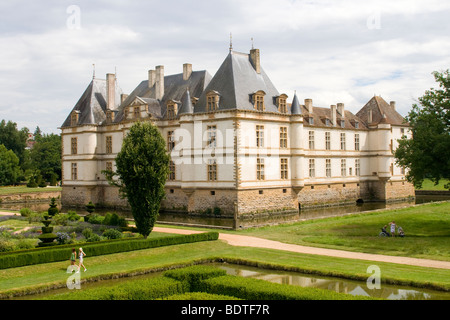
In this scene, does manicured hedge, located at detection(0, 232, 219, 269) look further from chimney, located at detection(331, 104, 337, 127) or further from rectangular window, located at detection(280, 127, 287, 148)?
chimney, located at detection(331, 104, 337, 127)

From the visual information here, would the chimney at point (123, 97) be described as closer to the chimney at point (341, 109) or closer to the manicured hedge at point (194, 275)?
the chimney at point (341, 109)

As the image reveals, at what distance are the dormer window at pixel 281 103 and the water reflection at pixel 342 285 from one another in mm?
24092

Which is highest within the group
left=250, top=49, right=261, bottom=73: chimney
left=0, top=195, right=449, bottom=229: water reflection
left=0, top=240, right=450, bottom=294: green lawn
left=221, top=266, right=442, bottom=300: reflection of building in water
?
left=250, top=49, right=261, bottom=73: chimney

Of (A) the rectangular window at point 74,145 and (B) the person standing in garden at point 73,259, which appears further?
(A) the rectangular window at point 74,145

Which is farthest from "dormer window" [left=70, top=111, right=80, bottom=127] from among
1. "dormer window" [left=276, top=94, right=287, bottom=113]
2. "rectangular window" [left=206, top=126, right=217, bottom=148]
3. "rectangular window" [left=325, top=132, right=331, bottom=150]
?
"rectangular window" [left=325, top=132, right=331, bottom=150]

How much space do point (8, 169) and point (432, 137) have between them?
68381 mm

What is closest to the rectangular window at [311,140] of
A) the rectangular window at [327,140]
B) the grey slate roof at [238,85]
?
the rectangular window at [327,140]

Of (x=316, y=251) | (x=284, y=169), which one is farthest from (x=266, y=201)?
(x=316, y=251)

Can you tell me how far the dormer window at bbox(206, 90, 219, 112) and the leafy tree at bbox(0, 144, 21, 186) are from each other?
4882 cm

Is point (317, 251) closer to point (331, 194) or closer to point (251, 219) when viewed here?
point (251, 219)

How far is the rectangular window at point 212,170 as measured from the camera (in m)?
40.7

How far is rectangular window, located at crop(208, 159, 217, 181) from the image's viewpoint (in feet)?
133
